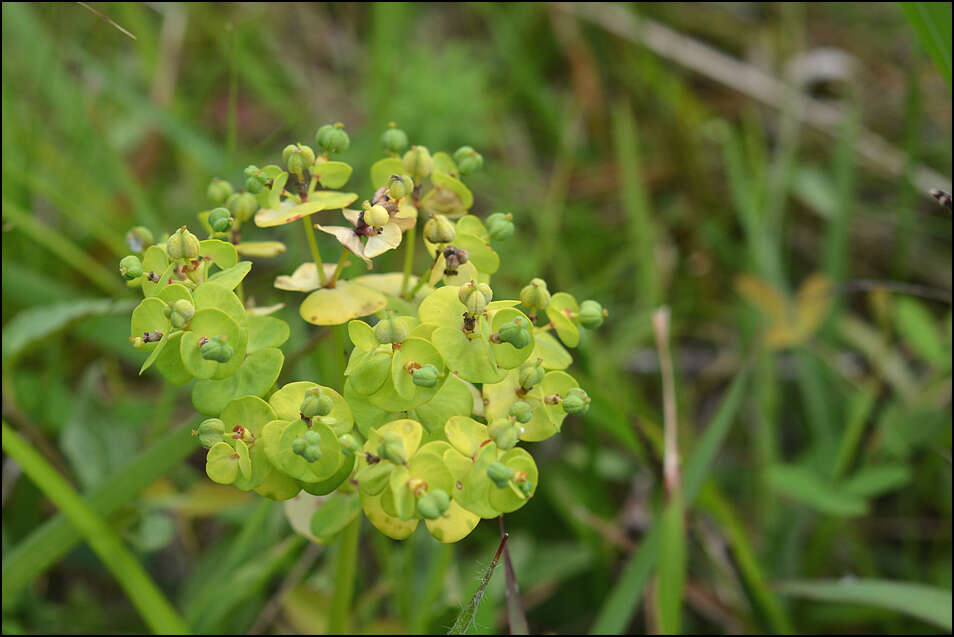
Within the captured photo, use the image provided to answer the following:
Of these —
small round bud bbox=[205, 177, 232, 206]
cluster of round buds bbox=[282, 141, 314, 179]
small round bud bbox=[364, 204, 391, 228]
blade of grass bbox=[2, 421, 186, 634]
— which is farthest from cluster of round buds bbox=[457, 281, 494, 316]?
blade of grass bbox=[2, 421, 186, 634]

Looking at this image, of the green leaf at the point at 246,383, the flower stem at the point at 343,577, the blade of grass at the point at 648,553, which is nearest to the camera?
the green leaf at the point at 246,383

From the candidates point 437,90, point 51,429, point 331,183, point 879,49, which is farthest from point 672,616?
point 879,49

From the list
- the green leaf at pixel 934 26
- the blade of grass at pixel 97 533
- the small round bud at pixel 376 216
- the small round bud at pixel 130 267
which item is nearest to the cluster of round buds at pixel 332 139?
the small round bud at pixel 376 216

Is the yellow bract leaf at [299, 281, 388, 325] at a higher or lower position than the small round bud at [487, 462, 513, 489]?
higher

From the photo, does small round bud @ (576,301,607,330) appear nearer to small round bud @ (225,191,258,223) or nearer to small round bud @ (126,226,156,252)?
small round bud @ (225,191,258,223)

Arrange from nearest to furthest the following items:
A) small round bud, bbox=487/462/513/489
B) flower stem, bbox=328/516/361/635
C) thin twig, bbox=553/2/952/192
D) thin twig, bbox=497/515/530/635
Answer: small round bud, bbox=487/462/513/489
thin twig, bbox=497/515/530/635
flower stem, bbox=328/516/361/635
thin twig, bbox=553/2/952/192

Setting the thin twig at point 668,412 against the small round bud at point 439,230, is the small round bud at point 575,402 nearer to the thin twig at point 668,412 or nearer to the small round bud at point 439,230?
the small round bud at point 439,230

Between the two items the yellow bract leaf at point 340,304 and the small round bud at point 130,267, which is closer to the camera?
the small round bud at point 130,267

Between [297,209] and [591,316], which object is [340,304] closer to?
[297,209]
